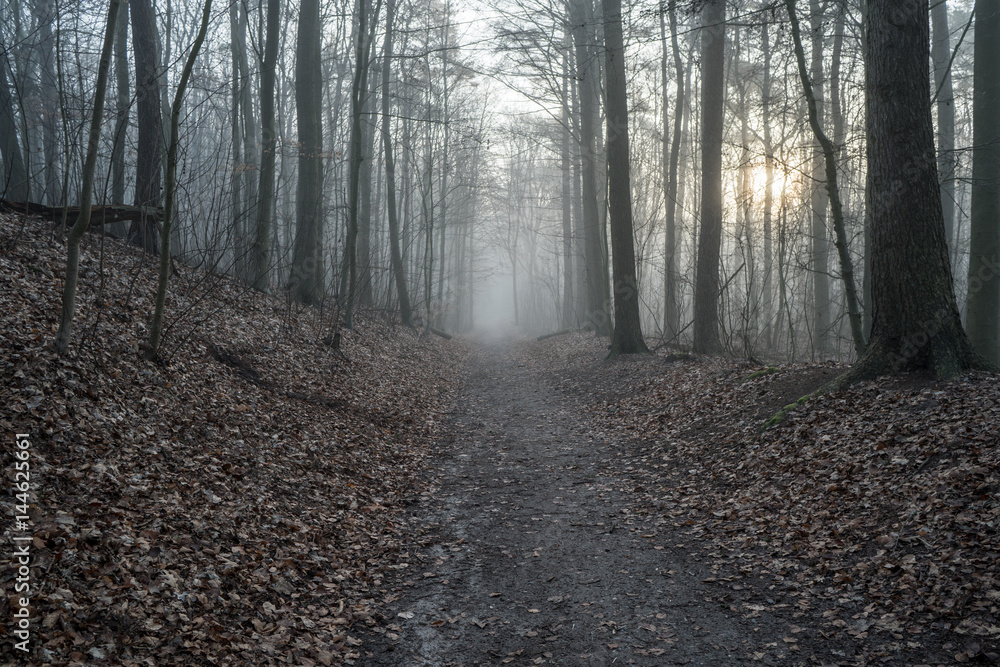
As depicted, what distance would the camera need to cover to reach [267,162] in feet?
42.9

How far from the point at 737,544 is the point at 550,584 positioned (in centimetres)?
172

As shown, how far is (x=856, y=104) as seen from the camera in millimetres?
15398

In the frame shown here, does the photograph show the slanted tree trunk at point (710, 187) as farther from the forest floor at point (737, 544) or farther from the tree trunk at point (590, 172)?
the forest floor at point (737, 544)

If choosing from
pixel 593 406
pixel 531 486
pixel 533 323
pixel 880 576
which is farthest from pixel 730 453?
pixel 533 323

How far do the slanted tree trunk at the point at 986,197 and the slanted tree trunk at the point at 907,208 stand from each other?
3442mm

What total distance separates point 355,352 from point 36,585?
404 inches

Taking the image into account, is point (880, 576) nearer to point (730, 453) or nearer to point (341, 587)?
point (730, 453)

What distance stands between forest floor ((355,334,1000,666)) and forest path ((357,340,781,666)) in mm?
18

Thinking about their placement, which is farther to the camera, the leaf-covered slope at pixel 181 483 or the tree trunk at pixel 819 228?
the tree trunk at pixel 819 228

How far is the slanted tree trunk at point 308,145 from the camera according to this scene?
14.1 metres

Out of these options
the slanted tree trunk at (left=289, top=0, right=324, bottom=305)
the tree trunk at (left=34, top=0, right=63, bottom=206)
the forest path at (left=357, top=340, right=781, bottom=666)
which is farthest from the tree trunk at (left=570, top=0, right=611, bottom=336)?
the tree trunk at (left=34, top=0, right=63, bottom=206)

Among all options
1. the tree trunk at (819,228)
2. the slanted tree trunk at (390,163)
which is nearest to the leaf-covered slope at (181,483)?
the slanted tree trunk at (390,163)

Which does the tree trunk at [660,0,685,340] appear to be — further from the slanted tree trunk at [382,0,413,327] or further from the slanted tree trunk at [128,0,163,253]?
the slanted tree trunk at [128,0,163,253]

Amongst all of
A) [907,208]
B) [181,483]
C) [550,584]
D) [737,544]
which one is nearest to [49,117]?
[181,483]
